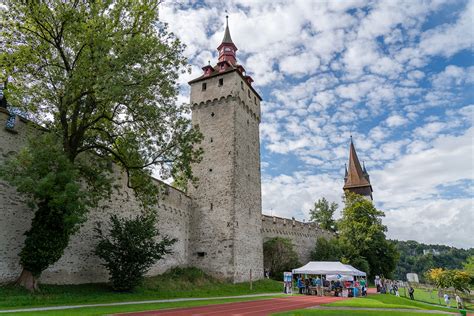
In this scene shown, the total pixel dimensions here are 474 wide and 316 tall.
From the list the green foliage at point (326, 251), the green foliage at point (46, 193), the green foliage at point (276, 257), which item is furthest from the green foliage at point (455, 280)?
the green foliage at point (46, 193)

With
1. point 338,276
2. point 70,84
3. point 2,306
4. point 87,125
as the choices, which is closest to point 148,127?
point 87,125

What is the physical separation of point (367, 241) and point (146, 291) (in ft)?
93.4

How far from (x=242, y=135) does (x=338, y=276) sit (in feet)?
41.2

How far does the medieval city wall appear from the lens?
13484mm

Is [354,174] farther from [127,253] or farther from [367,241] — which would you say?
[127,253]

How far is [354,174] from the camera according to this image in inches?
2527

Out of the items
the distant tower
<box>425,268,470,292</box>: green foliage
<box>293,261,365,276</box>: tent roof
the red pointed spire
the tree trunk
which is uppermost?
the red pointed spire

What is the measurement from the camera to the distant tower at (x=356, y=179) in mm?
61344

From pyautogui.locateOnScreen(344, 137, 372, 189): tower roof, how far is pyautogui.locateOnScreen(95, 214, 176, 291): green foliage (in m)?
51.9

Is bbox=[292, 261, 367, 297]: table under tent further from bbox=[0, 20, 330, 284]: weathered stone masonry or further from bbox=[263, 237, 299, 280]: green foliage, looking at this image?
bbox=[263, 237, 299, 280]: green foliage

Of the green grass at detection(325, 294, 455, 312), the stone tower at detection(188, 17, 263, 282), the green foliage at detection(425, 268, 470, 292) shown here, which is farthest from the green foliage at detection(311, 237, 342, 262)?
the green grass at detection(325, 294, 455, 312)

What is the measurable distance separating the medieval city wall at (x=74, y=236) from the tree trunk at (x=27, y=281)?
60 centimetres

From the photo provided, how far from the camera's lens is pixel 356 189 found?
6194 centimetres

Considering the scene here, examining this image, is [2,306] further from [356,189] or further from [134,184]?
[356,189]
